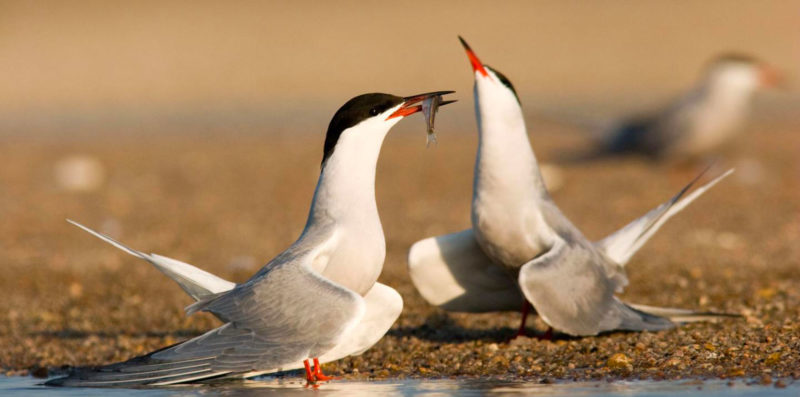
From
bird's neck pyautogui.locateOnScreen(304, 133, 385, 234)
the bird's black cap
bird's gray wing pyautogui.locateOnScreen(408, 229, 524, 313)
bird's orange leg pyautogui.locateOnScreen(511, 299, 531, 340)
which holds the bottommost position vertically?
bird's orange leg pyautogui.locateOnScreen(511, 299, 531, 340)

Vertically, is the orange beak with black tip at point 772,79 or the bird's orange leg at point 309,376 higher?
the orange beak with black tip at point 772,79

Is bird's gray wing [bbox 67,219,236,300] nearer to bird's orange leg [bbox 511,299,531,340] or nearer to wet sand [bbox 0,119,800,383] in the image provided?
wet sand [bbox 0,119,800,383]

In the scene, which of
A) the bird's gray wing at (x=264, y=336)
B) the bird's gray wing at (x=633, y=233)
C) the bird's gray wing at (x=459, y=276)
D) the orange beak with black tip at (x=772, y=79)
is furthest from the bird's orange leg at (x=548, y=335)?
the orange beak with black tip at (x=772, y=79)

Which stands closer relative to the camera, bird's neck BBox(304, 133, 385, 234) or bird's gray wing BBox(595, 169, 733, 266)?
bird's neck BBox(304, 133, 385, 234)

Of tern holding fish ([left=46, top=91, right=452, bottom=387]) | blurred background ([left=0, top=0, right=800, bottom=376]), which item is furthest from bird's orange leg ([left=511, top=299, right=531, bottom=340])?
tern holding fish ([left=46, top=91, right=452, bottom=387])

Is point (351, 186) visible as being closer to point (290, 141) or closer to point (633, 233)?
point (633, 233)

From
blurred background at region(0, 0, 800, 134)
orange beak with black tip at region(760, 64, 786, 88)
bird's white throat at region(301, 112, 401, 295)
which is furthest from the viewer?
blurred background at region(0, 0, 800, 134)

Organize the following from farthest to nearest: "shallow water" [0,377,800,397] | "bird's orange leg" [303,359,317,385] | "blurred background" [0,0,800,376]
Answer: "blurred background" [0,0,800,376], "bird's orange leg" [303,359,317,385], "shallow water" [0,377,800,397]

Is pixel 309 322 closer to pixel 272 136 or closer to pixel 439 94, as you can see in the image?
pixel 439 94

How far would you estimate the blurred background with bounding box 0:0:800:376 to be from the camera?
695 cm

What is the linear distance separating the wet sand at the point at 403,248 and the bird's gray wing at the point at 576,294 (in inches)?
4.4

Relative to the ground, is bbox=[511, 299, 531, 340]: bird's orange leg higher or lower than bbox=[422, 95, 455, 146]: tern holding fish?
lower

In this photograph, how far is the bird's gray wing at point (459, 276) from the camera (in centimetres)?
569

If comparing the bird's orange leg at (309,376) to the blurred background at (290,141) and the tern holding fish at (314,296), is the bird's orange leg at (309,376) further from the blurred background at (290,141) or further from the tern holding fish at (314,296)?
the blurred background at (290,141)
